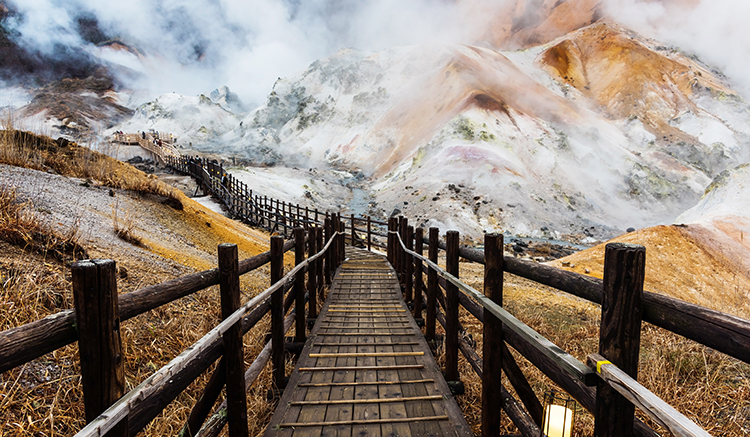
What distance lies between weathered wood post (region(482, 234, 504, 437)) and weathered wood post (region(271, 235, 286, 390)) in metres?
1.89

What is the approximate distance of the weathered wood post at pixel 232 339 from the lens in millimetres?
2180

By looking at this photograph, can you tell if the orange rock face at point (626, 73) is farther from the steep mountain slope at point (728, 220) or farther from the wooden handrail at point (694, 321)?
the wooden handrail at point (694, 321)

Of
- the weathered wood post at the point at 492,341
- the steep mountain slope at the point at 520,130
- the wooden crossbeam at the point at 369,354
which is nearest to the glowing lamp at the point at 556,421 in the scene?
the weathered wood post at the point at 492,341

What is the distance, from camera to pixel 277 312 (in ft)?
10.6

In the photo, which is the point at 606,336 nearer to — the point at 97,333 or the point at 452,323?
the point at 97,333

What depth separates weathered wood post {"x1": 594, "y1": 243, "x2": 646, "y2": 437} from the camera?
1.33 metres

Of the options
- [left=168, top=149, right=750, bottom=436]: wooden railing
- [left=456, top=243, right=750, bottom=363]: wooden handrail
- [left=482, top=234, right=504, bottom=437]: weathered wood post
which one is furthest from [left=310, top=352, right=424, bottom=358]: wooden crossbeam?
[left=456, top=243, right=750, bottom=363]: wooden handrail

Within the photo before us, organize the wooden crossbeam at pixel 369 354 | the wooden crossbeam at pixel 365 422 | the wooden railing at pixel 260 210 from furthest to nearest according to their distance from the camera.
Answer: the wooden railing at pixel 260 210, the wooden crossbeam at pixel 369 354, the wooden crossbeam at pixel 365 422

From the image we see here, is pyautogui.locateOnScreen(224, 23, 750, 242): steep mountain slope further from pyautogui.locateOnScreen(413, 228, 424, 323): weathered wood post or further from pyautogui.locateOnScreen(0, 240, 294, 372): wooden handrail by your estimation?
pyautogui.locateOnScreen(0, 240, 294, 372): wooden handrail

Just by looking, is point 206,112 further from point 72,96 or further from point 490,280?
point 490,280

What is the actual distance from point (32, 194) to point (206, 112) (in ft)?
263

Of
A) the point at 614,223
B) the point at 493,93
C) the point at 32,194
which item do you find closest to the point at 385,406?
the point at 32,194

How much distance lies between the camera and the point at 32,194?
5125 mm

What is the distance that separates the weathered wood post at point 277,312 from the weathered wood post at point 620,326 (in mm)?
2594
